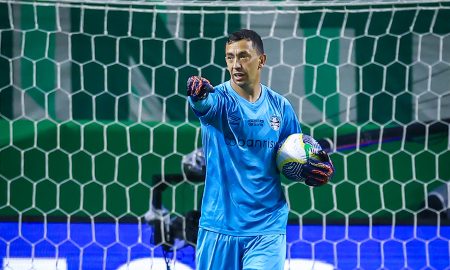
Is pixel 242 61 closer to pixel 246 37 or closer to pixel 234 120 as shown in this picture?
pixel 246 37

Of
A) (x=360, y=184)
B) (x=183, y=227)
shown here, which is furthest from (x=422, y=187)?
(x=183, y=227)

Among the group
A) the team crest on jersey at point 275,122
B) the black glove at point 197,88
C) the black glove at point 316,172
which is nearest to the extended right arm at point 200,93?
the black glove at point 197,88

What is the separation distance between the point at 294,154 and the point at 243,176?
200mm

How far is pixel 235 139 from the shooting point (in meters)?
2.90

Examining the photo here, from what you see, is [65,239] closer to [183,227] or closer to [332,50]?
[183,227]

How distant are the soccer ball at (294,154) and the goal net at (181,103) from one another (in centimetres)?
124

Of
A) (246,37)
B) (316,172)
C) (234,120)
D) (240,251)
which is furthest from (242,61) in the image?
(240,251)

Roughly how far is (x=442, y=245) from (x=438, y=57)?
3.36ft

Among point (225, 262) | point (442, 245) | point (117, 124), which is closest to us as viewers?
point (225, 262)

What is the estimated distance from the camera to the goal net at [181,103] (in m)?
4.28

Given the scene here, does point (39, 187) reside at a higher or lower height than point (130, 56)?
lower

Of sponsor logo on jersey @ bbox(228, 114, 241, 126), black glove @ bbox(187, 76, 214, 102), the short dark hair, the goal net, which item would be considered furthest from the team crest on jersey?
the goal net

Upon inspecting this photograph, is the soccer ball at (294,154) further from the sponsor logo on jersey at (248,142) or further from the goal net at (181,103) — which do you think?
the goal net at (181,103)

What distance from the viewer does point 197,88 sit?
8.64 ft
